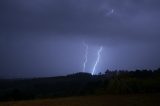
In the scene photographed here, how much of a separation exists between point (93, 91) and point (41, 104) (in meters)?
12.6

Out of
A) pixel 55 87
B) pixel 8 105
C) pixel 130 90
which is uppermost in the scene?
pixel 55 87

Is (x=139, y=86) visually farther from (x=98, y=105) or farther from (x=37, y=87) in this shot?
(x=37, y=87)

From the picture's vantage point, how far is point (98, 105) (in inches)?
920

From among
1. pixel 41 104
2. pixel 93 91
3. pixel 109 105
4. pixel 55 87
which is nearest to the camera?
pixel 109 105

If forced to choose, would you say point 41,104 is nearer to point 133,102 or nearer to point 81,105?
point 81,105

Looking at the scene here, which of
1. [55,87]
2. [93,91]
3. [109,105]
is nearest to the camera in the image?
[109,105]

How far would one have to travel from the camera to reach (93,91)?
3647 centimetres

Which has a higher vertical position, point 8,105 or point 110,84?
point 110,84

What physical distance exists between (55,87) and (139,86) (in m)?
24.3

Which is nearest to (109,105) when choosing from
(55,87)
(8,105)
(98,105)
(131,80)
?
(98,105)

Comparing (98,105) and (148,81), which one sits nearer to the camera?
(98,105)

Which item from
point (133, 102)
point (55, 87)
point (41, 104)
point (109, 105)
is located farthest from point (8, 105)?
point (55, 87)

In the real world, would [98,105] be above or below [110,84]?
below

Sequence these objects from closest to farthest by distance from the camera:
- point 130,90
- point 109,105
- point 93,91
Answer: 1. point 109,105
2. point 130,90
3. point 93,91
